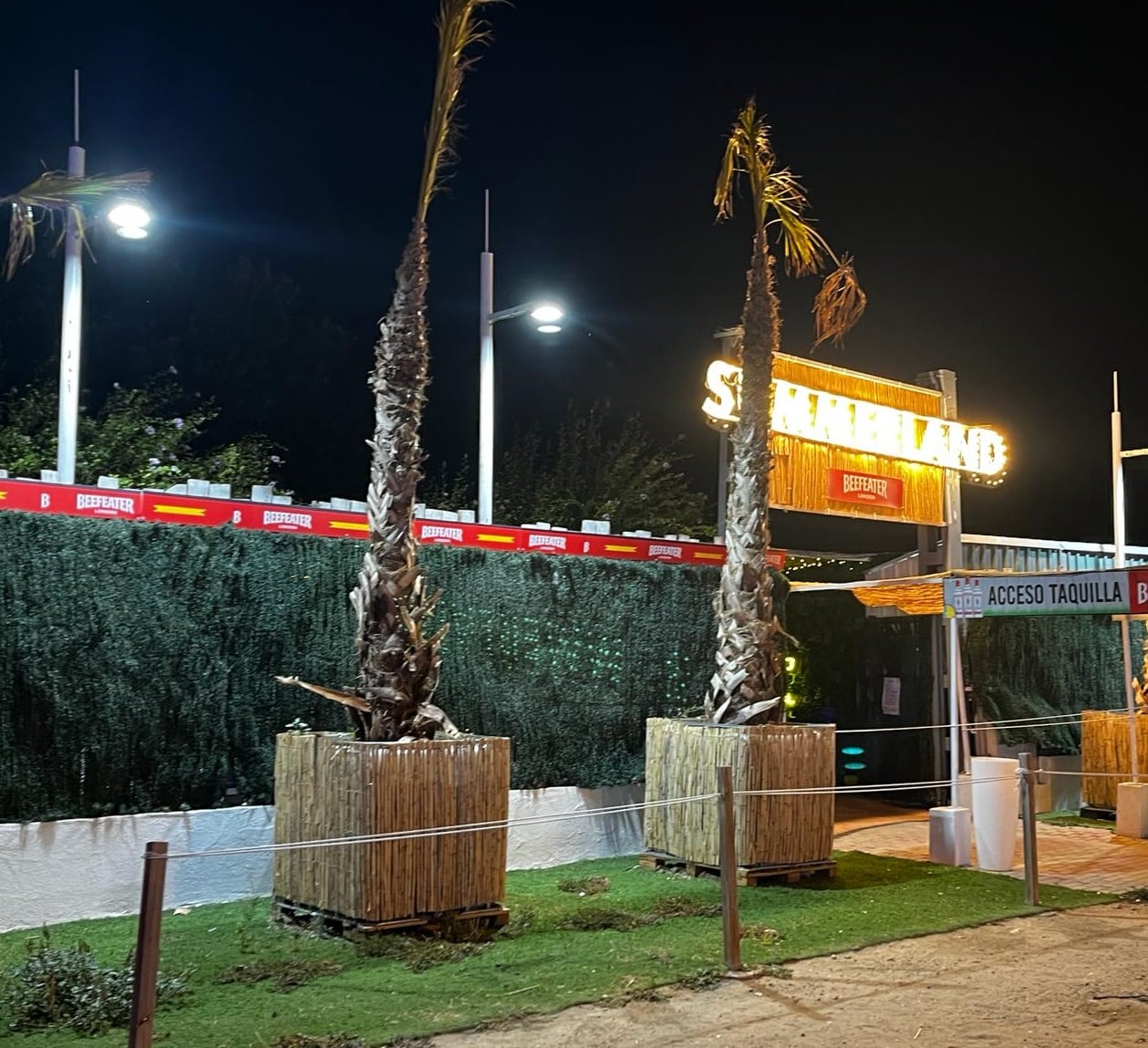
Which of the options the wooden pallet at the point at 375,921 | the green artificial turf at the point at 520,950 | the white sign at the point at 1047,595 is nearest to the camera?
the green artificial turf at the point at 520,950

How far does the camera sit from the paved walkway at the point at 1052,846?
36.0ft

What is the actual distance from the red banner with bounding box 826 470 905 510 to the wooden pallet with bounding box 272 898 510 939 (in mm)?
7803

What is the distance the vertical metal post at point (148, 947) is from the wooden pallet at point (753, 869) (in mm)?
5516

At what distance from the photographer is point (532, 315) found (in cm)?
1403

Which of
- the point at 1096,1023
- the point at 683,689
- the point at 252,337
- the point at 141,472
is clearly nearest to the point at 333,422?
the point at 252,337

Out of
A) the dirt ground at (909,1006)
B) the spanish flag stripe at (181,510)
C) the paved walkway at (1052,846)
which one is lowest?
the dirt ground at (909,1006)

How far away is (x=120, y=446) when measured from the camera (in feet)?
55.9

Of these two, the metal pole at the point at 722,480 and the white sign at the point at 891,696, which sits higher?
the metal pole at the point at 722,480

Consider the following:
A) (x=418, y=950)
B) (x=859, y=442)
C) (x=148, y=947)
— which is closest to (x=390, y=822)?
(x=418, y=950)

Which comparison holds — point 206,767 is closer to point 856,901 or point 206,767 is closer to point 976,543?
point 856,901

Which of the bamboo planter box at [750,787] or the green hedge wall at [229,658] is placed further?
the bamboo planter box at [750,787]

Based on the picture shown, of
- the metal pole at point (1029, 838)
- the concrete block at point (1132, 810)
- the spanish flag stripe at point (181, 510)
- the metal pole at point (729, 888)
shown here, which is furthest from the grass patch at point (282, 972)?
the concrete block at point (1132, 810)

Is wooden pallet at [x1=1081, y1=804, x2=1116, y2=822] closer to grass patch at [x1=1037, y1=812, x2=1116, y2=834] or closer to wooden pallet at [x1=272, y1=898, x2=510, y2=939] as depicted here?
grass patch at [x1=1037, y1=812, x2=1116, y2=834]

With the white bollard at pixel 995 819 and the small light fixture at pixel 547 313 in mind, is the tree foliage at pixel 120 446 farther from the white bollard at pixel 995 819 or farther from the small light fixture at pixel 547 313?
the white bollard at pixel 995 819
